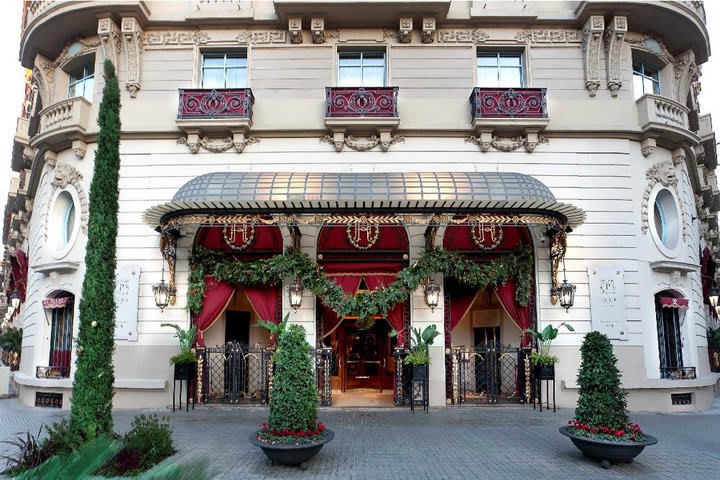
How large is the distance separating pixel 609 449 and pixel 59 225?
49.6ft

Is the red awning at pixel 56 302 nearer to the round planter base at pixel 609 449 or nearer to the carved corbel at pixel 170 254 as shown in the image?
the carved corbel at pixel 170 254

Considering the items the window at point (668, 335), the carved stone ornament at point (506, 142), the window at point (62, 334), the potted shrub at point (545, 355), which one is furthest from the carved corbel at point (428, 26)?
the window at point (62, 334)

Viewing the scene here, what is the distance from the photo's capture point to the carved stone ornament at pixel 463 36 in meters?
15.4

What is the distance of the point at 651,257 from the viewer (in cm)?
1455

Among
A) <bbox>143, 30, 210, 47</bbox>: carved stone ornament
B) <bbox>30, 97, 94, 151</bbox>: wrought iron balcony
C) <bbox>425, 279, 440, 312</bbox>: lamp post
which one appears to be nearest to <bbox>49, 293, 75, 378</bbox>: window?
<bbox>30, 97, 94, 151</bbox>: wrought iron balcony

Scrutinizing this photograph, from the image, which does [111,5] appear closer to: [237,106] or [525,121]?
[237,106]

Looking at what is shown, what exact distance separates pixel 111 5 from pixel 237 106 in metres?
4.45

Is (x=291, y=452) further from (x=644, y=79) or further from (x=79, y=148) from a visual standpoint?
(x=644, y=79)

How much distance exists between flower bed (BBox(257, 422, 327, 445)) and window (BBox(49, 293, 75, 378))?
961 cm

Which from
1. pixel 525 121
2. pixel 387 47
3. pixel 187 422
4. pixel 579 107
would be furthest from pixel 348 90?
pixel 187 422

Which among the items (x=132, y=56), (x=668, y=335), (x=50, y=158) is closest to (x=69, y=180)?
(x=50, y=158)

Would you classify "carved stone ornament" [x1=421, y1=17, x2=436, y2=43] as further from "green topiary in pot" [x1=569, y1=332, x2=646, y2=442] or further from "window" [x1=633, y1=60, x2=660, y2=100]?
"green topiary in pot" [x1=569, y1=332, x2=646, y2=442]

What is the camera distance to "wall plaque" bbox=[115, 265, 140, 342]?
46.3 feet

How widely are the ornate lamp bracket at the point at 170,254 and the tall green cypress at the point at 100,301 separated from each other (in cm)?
518
